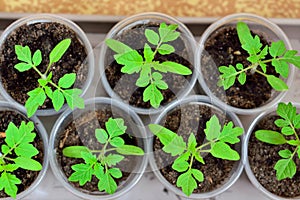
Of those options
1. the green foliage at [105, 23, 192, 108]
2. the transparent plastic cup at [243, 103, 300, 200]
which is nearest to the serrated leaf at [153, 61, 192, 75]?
the green foliage at [105, 23, 192, 108]

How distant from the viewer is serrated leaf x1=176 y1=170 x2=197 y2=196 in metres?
1.00

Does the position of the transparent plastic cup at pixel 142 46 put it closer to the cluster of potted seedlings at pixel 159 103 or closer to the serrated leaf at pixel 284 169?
the cluster of potted seedlings at pixel 159 103

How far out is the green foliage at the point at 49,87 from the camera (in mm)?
990

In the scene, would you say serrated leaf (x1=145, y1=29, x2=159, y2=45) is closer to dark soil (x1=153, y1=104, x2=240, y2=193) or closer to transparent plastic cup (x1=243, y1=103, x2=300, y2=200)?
dark soil (x1=153, y1=104, x2=240, y2=193)

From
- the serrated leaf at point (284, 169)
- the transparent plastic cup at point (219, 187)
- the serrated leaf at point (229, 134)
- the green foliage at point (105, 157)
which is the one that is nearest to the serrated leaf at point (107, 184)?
the green foliage at point (105, 157)

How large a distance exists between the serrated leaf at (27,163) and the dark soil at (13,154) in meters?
0.08

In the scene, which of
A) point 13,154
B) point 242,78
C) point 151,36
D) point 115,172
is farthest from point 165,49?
point 13,154

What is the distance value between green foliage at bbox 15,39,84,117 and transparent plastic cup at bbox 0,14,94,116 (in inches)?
2.5

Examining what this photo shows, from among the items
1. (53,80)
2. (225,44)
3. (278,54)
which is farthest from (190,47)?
(53,80)

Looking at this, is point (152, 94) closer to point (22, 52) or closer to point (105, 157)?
point (105, 157)

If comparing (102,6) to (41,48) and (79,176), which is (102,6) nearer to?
(41,48)

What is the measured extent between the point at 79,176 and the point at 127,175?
0.44 ft

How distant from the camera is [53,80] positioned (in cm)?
108

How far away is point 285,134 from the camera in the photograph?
1.02 metres
